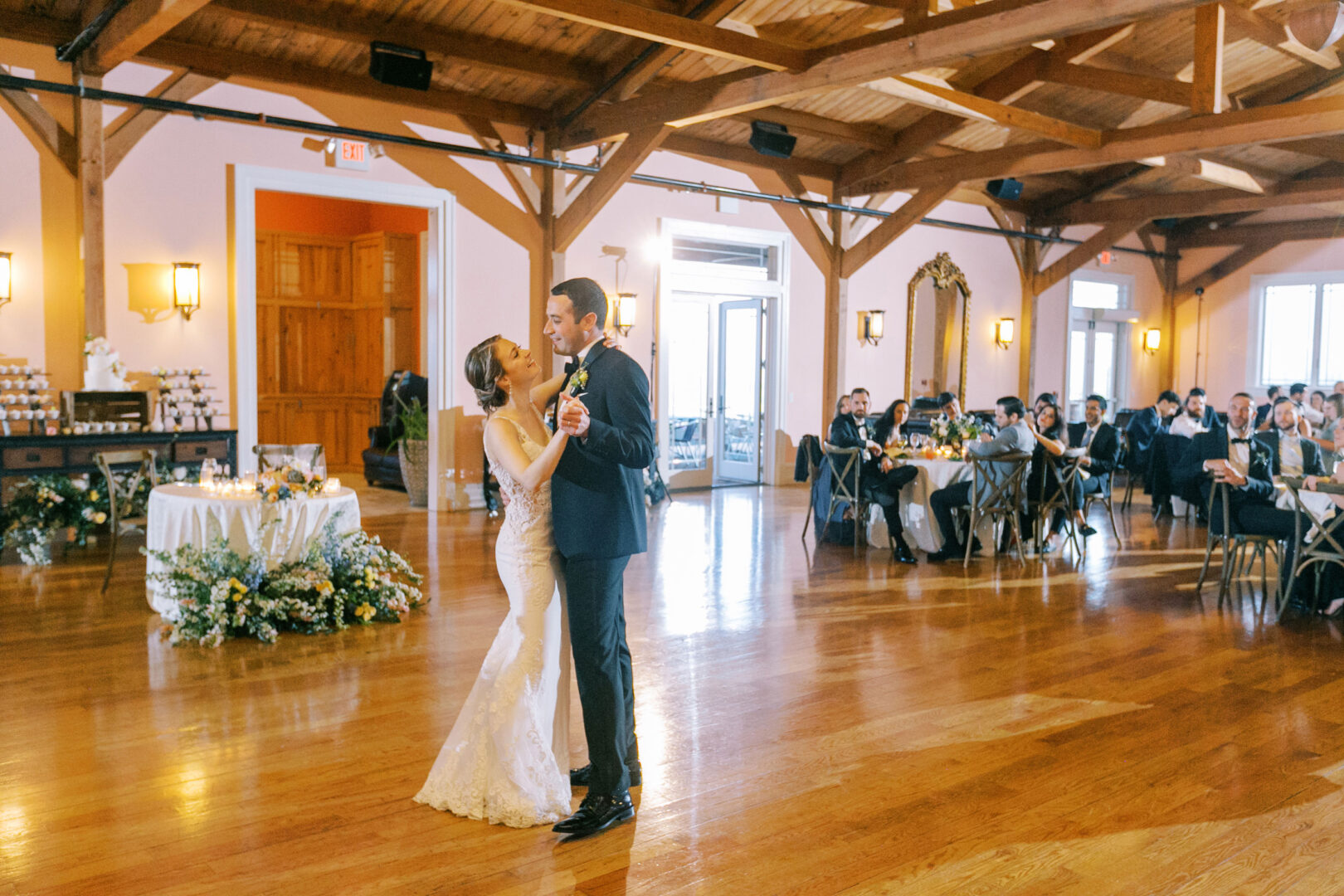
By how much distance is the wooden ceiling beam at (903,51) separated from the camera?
5.34 m

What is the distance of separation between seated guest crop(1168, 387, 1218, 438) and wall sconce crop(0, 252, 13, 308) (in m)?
9.74

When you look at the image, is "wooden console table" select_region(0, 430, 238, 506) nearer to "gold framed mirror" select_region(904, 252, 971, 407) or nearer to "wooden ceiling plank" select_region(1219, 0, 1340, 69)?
"wooden ceiling plank" select_region(1219, 0, 1340, 69)

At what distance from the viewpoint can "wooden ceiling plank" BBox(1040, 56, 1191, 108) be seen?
862cm

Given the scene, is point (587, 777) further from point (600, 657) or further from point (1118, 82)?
point (1118, 82)

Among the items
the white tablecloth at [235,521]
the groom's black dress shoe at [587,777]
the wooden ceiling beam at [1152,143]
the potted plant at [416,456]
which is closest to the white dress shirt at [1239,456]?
the wooden ceiling beam at [1152,143]

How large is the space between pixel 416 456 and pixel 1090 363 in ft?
34.0

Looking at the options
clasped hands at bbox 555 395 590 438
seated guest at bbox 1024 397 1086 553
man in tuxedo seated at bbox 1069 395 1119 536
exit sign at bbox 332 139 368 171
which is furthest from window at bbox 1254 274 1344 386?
clasped hands at bbox 555 395 590 438

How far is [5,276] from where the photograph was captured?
7.09m

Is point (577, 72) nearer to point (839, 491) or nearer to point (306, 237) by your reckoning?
point (839, 491)

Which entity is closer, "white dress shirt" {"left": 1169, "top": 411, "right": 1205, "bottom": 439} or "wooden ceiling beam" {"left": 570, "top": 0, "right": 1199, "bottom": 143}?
"wooden ceiling beam" {"left": 570, "top": 0, "right": 1199, "bottom": 143}

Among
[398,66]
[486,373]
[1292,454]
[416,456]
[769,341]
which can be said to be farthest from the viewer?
[769,341]

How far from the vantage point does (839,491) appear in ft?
25.8

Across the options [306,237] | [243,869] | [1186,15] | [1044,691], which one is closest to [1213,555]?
[1044,691]

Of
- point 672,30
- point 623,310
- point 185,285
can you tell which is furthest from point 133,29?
point 623,310
